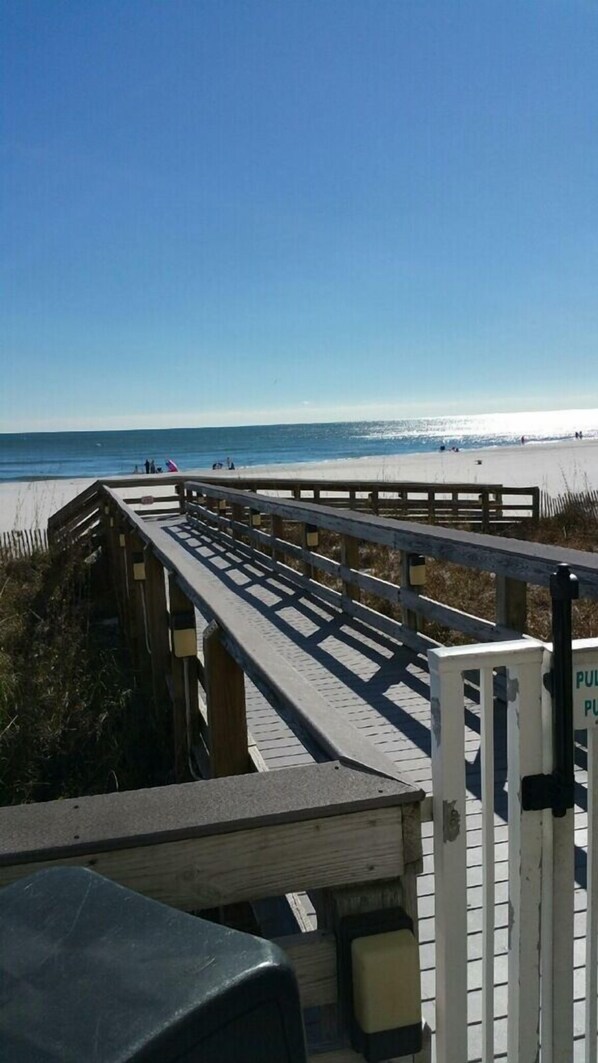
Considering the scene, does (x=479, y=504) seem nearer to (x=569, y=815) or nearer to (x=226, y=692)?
(x=226, y=692)

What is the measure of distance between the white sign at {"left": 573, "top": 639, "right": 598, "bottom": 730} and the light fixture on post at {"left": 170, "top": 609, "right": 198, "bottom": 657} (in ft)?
11.3

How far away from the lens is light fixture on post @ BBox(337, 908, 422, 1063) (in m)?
1.39

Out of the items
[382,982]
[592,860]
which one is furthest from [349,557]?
[382,982]

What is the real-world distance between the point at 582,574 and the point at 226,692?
1514mm

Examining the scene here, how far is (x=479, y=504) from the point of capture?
54.2ft

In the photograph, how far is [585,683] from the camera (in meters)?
1.54

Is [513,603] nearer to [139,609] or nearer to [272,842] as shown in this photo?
[272,842]

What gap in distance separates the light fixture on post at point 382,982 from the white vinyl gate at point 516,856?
0.39 feet

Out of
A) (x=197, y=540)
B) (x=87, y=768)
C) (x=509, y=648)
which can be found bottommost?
(x=87, y=768)

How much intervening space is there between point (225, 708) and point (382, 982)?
1.91 meters

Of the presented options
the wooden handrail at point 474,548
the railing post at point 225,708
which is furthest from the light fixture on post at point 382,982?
the wooden handrail at point 474,548

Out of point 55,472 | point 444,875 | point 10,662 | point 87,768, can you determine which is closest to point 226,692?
point 444,875

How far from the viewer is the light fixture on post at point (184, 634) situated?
4.79m

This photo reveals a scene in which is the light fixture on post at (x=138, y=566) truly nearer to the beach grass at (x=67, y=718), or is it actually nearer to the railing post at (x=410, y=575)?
the beach grass at (x=67, y=718)
